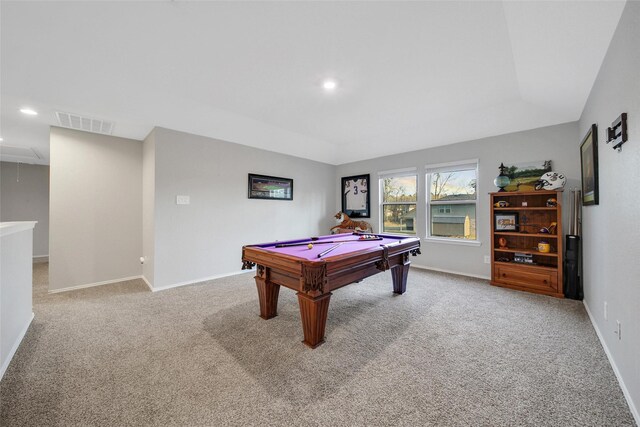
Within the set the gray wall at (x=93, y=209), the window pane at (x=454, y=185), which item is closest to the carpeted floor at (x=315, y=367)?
the gray wall at (x=93, y=209)


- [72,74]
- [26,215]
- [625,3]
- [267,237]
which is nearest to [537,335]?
[625,3]

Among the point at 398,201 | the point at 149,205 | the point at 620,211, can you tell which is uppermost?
the point at 398,201

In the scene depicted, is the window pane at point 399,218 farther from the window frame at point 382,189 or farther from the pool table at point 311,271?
the pool table at point 311,271

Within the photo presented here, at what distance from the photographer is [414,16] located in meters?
1.81

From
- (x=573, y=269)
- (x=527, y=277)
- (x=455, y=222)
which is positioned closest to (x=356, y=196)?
(x=455, y=222)

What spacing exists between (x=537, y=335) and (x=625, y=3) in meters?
2.54

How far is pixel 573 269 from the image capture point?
3014 millimetres

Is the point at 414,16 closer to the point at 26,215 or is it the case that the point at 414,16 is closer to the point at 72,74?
the point at 72,74

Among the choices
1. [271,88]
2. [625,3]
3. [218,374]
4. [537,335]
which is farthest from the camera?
[271,88]

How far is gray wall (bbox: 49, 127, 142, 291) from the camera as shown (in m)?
3.49

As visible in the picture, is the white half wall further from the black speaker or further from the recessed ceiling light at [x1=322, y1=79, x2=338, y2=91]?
the black speaker

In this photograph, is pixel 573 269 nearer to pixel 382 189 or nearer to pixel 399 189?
pixel 399 189

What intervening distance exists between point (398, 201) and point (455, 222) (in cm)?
119

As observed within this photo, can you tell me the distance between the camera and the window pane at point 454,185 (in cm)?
427
